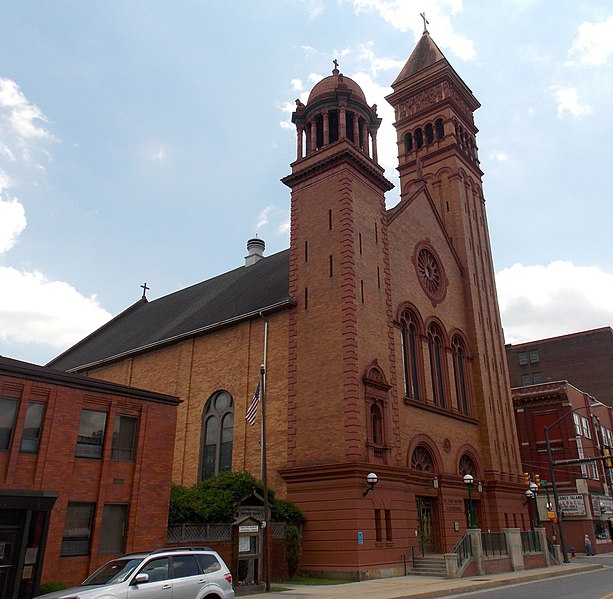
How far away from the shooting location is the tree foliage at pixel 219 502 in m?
22.1

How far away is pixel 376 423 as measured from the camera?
28141 millimetres

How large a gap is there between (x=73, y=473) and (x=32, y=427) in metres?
2.02

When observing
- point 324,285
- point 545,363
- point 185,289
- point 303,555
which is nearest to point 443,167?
point 324,285

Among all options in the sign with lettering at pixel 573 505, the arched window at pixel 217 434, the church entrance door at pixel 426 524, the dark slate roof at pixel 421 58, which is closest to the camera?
the church entrance door at pixel 426 524

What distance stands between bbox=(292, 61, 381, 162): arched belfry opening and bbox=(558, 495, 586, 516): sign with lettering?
3707cm

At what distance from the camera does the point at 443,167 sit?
46.0 meters

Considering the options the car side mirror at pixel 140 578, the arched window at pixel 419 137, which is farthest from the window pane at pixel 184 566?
the arched window at pixel 419 137

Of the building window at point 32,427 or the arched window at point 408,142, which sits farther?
the arched window at point 408,142

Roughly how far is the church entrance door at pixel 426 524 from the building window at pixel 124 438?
617 inches

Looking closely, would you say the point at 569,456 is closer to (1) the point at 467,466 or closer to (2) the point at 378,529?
(1) the point at 467,466

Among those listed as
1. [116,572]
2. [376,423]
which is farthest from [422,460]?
[116,572]

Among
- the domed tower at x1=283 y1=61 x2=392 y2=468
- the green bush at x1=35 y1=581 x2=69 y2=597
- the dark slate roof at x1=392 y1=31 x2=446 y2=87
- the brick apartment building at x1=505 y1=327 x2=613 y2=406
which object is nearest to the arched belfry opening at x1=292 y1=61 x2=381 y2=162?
the domed tower at x1=283 y1=61 x2=392 y2=468

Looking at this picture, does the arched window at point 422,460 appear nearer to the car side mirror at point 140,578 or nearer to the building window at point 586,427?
the car side mirror at point 140,578

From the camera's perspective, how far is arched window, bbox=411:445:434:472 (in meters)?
30.7
